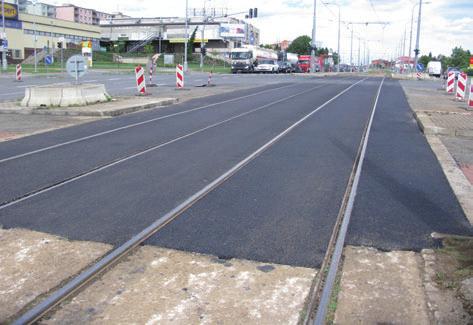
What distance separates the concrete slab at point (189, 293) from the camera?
380cm

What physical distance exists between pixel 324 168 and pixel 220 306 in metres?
5.12

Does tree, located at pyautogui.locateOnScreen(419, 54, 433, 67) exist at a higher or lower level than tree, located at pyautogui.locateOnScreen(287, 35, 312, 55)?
lower

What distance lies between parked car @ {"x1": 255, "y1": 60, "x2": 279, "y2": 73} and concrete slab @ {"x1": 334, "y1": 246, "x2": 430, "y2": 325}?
68973 millimetres

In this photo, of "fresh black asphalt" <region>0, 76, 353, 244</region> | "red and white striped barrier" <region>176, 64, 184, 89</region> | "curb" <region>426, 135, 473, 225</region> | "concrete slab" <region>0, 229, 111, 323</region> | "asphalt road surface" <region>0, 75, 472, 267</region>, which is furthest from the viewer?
"red and white striped barrier" <region>176, 64, 184, 89</region>

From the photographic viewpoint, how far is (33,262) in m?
4.75

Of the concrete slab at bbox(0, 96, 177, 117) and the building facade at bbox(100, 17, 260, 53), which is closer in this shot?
the concrete slab at bbox(0, 96, 177, 117)

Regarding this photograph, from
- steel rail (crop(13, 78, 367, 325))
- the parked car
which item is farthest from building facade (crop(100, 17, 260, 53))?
steel rail (crop(13, 78, 367, 325))

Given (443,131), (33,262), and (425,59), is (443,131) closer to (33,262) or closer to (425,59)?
(33,262)

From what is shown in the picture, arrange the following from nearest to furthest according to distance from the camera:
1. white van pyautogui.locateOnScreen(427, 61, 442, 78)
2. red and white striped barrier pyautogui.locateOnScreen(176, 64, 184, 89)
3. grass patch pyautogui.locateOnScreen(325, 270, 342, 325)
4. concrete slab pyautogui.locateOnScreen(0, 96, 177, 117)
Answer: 1. grass patch pyautogui.locateOnScreen(325, 270, 342, 325)
2. concrete slab pyautogui.locateOnScreen(0, 96, 177, 117)
3. red and white striped barrier pyautogui.locateOnScreen(176, 64, 184, 89)
4. white van pyautogui.locateOnScreen(427, 61, 442, 78)

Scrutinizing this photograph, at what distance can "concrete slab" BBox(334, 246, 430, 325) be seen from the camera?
12.6 ft

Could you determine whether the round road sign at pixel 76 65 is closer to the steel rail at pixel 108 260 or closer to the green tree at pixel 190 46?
the steel rail at pixel 108 260

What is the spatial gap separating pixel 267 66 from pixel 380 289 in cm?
7042

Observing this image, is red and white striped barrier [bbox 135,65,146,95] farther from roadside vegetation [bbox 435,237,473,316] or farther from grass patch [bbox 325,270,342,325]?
grass patch [bbox 325,270,342,325]

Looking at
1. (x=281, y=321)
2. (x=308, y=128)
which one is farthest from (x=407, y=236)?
(x=308, y=128)
